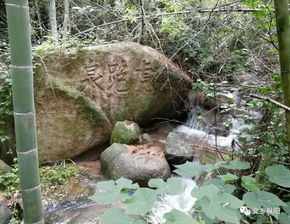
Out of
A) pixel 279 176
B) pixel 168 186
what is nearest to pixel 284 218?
pixel 279 176

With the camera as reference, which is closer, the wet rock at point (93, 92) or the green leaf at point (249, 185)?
the green leaf at point (249, 185)

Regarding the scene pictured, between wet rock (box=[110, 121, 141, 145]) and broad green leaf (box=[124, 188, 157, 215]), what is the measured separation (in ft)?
11.6

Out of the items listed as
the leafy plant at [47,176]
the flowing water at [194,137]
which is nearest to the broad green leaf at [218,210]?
the flowing water at [194,137]

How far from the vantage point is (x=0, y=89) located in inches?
148

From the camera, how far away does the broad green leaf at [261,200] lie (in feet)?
2.87

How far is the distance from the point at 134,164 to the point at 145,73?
1.92 metres

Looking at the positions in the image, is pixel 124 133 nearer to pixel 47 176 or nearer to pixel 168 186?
pixel 47 176

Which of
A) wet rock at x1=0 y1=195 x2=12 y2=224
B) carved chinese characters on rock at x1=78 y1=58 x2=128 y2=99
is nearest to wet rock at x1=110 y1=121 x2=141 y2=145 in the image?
carved chinese characters on rock at x1=78 y1=58 x2=128 y2=99

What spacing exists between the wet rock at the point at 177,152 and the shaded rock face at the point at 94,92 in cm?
108

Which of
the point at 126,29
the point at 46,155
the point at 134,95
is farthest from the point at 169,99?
the point at 46,155

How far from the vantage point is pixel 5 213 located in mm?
2842

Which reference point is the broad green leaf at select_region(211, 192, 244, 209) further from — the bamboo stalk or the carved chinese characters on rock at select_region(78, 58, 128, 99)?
the carved chinese characters on rock at select_region(78, 58, 128, 99)

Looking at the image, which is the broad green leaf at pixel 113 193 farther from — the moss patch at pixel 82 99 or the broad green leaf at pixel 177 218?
the moss patch at pixel 82 99

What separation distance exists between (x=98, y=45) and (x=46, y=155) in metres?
2.08
